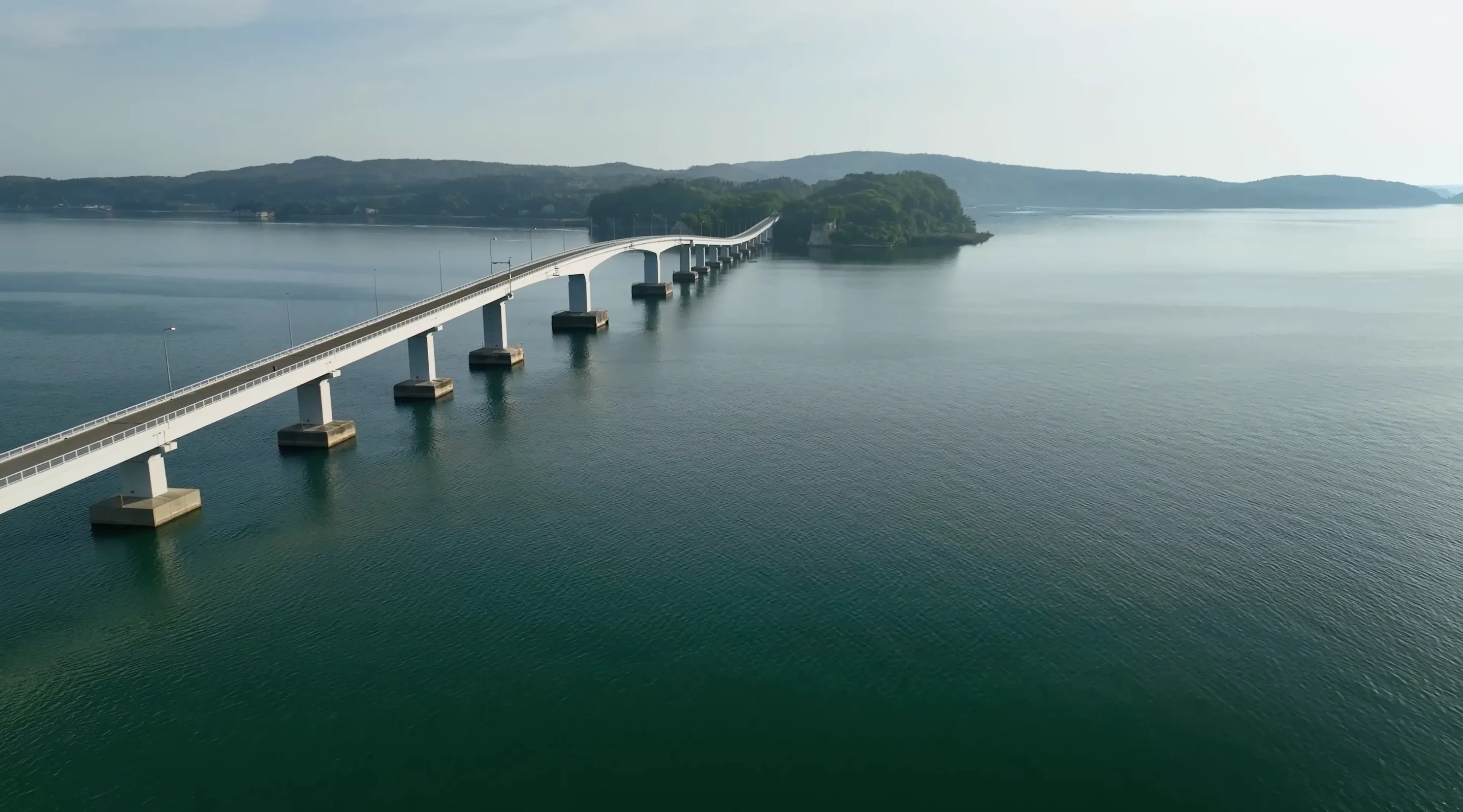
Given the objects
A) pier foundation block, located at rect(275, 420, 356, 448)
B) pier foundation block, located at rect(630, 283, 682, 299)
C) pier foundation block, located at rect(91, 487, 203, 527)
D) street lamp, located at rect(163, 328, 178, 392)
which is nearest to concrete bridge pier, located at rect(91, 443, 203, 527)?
pier foundation block, located at rect(91, 487, 203, 527)

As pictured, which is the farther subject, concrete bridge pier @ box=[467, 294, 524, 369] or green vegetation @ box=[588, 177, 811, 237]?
green vegetation @ box=[588, 177, 811, 237]

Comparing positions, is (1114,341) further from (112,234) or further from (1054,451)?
(112,234)

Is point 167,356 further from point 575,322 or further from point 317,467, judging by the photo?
point 575,322

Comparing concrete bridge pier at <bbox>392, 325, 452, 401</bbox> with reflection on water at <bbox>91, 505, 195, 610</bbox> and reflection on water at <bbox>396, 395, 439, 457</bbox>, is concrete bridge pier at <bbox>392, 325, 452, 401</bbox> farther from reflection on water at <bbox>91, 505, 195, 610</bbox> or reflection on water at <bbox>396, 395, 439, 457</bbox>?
reflection on water at <bbox>91, 505, 195, 610</bbox>

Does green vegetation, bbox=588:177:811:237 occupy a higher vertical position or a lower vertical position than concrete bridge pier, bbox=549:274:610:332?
higher

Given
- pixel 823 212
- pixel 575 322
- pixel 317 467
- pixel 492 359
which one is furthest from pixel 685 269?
pixel 317 467
